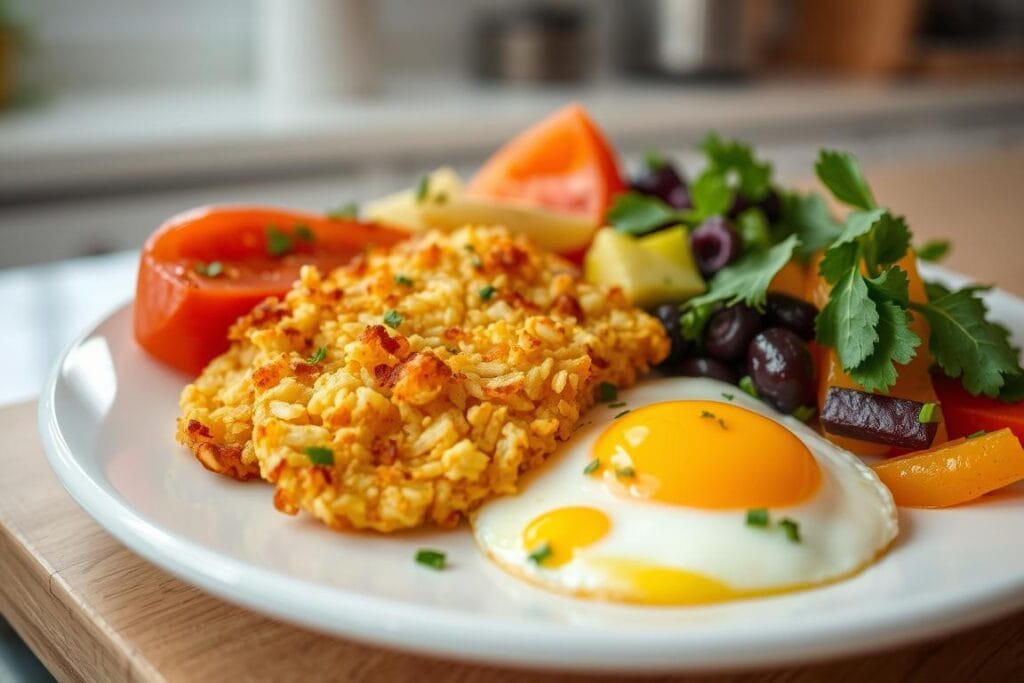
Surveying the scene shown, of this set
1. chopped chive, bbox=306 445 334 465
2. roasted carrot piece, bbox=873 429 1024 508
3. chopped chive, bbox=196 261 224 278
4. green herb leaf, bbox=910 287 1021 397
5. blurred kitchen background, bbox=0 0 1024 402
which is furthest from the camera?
blurred kitchen background, bbox=0 0 1024 402

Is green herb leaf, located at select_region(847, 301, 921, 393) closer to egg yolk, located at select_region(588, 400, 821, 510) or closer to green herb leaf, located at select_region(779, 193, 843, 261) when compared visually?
egg yolk, located at select_region(588, 400, 821, 510)

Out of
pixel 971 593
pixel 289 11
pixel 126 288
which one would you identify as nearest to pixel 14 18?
pixel 289 11

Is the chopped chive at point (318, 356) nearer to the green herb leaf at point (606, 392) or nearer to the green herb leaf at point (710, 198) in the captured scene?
the green herb leaf at point (606, 392)

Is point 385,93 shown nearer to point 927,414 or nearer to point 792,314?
point 792,314

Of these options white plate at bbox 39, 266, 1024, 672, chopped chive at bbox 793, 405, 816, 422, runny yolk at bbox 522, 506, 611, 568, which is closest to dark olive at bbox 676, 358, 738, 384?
chopped chive at bbox 793, 405, 816, 422

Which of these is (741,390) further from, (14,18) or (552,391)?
(14,18)

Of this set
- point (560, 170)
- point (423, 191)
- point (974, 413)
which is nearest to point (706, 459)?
point (974, 413)
